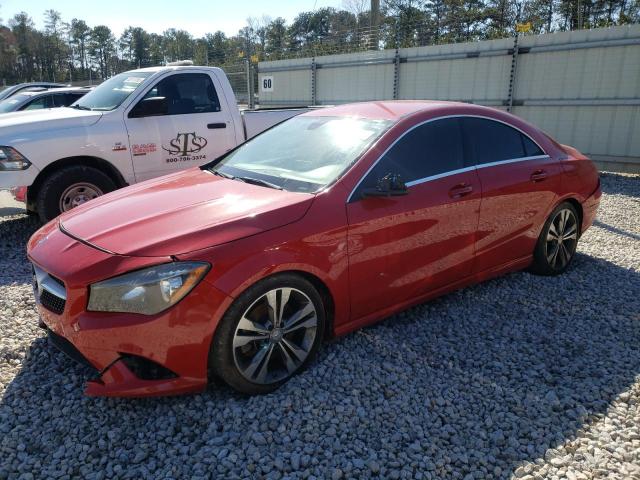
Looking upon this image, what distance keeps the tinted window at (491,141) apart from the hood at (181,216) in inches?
63.8

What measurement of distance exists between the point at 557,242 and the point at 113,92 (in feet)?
17.6

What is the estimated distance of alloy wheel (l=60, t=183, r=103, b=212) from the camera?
5.53 meters

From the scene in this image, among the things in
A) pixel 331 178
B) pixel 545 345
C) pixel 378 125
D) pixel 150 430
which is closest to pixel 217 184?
pixel 331 178

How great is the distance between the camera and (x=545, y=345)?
3457 mm

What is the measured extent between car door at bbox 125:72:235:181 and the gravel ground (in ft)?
8.69

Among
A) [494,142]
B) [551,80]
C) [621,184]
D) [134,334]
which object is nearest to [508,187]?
[494,142]

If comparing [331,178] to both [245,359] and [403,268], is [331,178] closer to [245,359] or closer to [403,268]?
[403,268]

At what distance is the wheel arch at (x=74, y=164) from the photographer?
5.46 meters

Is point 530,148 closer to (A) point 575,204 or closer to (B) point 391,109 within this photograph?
(A) point 575,204

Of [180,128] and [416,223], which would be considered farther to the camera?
[180,128]

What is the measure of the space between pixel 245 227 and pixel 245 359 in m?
0.74

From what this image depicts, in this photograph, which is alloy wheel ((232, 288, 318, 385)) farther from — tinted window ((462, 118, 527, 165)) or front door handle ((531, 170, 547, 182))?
front door handle ((531, 170, 547, 182))

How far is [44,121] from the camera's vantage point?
5.50 m

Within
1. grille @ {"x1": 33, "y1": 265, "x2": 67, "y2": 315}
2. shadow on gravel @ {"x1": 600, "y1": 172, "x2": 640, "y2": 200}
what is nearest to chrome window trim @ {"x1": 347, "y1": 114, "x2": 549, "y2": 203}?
grille @ {"x1": 33, "y1": 265, "x2": 67, "y2": 315}
